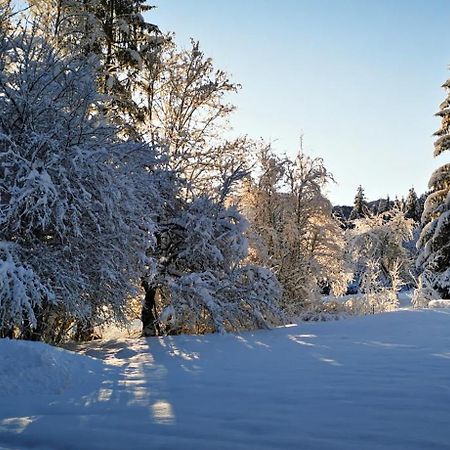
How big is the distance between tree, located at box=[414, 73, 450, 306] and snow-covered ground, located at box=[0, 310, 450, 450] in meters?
12.9

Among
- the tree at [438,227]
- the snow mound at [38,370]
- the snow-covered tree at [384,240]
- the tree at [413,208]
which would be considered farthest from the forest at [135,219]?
the tree at [413,208]

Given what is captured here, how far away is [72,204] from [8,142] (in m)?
1.46

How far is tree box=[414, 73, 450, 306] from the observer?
1825 centimetres

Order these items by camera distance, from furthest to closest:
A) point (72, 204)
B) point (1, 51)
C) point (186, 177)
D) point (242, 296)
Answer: point (186, 177), point (242, 296), point (1, 51), point (72, 204)

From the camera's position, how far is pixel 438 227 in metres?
18.6

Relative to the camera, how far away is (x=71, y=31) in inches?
484

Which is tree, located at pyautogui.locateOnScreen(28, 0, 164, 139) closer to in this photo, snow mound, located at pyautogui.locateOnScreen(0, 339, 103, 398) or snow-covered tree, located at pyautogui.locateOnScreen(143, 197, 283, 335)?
snow-covered tree, located at pyautogui.locateOnScreen(143, 197, 283, 335)

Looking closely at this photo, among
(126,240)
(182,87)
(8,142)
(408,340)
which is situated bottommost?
(408,340)

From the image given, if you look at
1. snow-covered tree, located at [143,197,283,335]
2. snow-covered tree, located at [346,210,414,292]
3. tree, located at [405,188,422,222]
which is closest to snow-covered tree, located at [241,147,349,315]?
snow-covered tree, located at [143,197,283,335]

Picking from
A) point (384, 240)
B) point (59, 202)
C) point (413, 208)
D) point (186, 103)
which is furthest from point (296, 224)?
point (413, 208)

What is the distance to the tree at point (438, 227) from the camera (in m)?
18.2

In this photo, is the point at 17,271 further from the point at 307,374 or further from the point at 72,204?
the point at 307,374

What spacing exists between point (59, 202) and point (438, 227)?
52.8ft

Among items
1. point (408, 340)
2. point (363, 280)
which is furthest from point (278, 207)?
point (408, 340)
